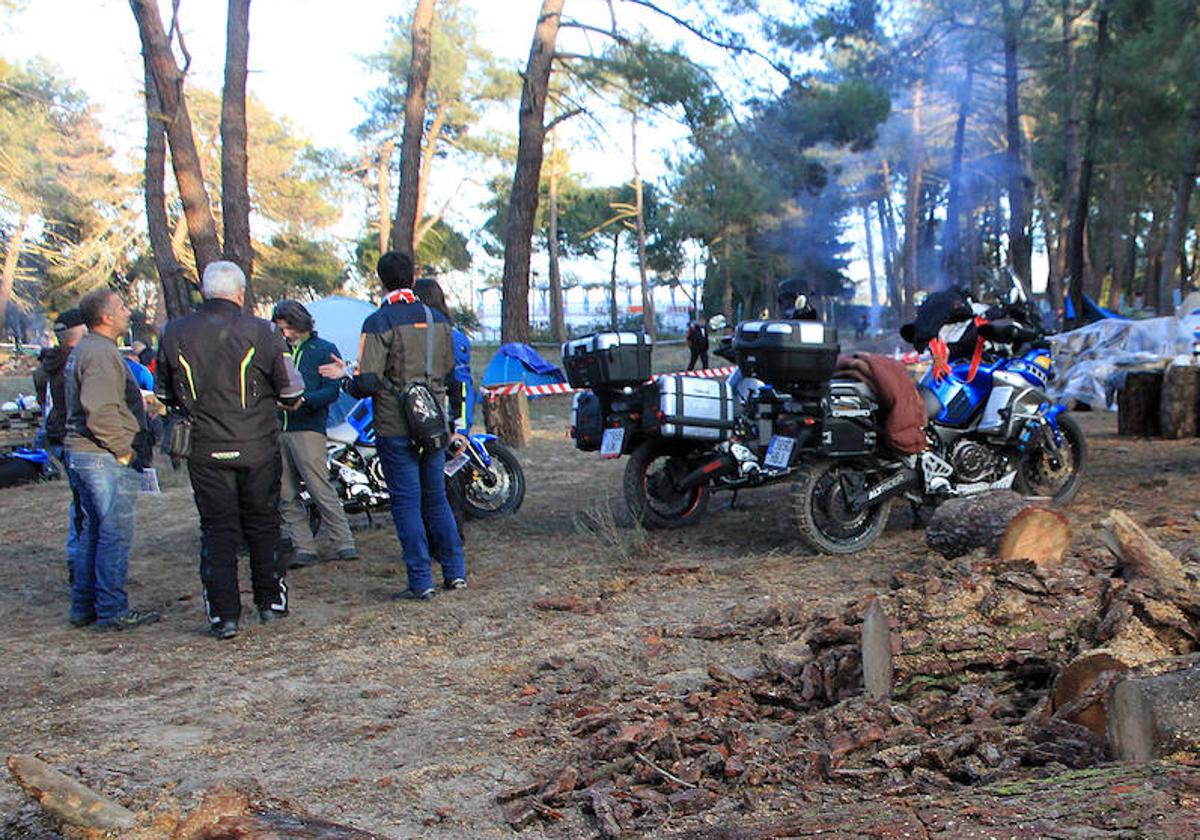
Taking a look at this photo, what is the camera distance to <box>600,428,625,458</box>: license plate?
7012mm

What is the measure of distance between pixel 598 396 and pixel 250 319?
271cm

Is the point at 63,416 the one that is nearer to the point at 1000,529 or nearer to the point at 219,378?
the point at 219,378

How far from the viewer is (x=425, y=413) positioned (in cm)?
568

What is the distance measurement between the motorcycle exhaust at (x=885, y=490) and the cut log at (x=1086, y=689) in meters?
3.13

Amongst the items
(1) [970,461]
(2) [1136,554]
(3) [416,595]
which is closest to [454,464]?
(3) [416,595]

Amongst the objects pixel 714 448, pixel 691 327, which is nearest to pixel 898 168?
pixel 691 327

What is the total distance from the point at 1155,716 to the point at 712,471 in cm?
437

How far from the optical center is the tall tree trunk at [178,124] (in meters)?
8.34

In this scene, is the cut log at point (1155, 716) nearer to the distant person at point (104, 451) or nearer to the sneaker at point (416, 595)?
the sneaker at point (416, 595)

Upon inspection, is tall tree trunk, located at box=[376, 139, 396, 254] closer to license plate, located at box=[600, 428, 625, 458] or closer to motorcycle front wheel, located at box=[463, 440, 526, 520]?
motorcycle front wheel, located at box=[463, 440, 526, 520]

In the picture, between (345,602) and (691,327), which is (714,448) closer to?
(345,602)

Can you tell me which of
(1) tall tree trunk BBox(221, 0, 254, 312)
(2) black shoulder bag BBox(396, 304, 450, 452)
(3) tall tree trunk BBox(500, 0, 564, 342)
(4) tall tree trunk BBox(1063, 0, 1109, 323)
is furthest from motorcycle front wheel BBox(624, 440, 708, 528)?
(4) tall tree trunk BBox(1063, 0, 1109, 323)

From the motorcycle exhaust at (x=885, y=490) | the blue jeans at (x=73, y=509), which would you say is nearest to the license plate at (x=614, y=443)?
the motorcycle exhaust at (x=885, y=490)

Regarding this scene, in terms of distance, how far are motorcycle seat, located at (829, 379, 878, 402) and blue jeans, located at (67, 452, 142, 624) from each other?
4016mm
